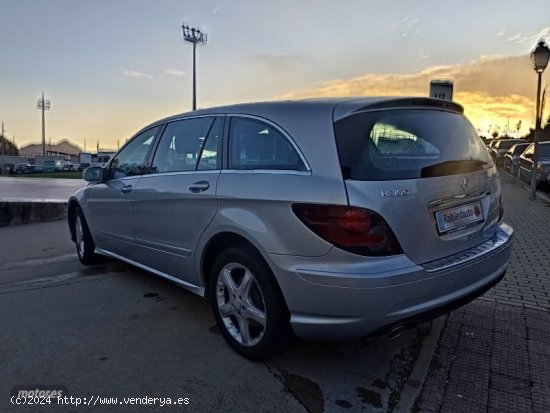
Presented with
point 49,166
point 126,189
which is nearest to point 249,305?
point 126,189

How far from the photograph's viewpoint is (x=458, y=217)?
2834 millimetres

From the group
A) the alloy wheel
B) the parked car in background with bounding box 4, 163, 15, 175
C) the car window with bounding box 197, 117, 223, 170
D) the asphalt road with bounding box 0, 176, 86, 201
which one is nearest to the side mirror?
the car window with bounding box 197, 117, 223, 170

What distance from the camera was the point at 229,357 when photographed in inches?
123

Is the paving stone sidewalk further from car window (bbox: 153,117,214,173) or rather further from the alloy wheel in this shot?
car window (bbox: 153,117,214,173)

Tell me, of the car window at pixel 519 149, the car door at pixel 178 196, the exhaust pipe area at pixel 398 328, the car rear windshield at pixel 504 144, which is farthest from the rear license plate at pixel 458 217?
the car rear windshield at pixel 504 144

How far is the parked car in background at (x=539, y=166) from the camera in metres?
12.9

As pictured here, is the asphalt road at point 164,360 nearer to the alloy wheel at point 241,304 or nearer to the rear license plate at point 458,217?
the alloy wheel at point 241,304

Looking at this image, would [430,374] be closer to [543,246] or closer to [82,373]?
[82,373]

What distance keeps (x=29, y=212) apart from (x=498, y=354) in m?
8.68

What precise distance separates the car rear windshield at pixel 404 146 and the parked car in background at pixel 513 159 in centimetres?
1607

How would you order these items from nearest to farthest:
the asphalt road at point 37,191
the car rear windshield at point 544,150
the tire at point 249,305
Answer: the tire at point 249,305 < the asphalt road at point 37,191 < the car rear windshield at point 544,150

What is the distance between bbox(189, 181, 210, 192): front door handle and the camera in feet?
10.8

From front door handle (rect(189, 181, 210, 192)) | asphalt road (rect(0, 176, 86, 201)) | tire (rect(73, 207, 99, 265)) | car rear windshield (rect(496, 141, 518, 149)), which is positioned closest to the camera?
front door handle (rect(189, 181, 210, 192))

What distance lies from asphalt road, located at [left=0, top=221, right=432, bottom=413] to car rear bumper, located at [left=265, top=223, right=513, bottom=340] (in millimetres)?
408
